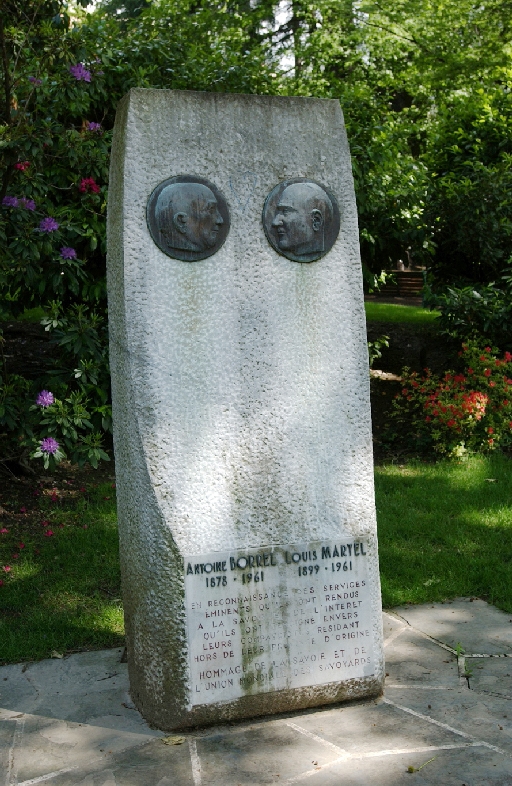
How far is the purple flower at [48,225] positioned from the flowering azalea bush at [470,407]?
11.1 ft

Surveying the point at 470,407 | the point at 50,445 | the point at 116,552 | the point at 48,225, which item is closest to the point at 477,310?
the point at 470,407

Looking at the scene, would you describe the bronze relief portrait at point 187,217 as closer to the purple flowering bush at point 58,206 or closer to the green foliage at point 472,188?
the purple flowering bush at point 58,206

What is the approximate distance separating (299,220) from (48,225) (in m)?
2.74

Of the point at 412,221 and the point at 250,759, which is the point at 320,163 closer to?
the point at 250,759

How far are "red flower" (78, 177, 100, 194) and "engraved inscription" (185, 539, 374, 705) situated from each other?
137 inches

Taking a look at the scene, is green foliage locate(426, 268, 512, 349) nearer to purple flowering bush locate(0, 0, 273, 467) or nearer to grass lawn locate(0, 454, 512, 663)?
grass lawn locate(0, 454, 512, 663)

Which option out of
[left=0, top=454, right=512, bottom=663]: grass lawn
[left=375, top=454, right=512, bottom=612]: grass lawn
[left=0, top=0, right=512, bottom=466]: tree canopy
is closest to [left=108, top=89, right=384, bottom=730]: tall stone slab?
[left=0, top=454, right=512, bottom=663]: grass lawn

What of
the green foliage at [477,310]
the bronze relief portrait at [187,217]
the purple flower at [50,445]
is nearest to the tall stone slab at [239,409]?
the bronze relief portrait at [187,217]

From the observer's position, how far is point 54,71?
5.74 m

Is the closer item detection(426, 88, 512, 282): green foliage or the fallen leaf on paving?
the fallen leaf on paving

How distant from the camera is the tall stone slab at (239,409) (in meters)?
2.74

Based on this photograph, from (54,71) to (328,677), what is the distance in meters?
4.54

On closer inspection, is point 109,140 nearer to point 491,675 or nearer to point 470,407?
point 470,407

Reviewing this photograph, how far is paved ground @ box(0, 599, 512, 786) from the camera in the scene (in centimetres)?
255
